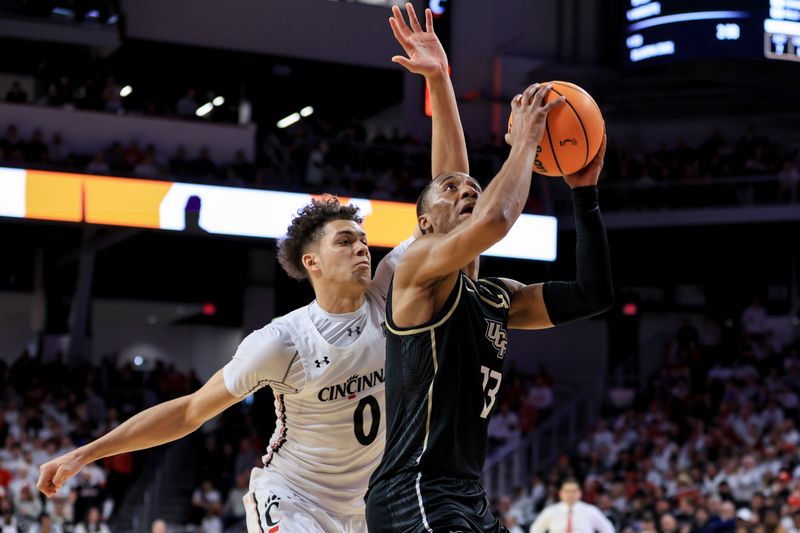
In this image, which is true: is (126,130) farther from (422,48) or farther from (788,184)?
(422,48)

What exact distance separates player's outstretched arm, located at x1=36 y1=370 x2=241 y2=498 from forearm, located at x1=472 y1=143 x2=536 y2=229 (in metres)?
1.56

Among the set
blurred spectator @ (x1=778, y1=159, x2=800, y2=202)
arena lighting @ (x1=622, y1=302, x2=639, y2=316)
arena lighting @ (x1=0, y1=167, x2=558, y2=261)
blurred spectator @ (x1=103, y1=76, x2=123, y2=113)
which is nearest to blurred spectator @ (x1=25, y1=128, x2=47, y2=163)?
arena lighting @ (x1=0, y1=167, x2=558, y2=261)

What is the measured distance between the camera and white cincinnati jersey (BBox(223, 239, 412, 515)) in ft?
15.4

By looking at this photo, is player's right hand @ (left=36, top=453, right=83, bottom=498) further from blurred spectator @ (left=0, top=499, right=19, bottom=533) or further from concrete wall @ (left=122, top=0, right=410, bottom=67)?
concrete wall @ (left=122, top=0, right=410, bottom=67)

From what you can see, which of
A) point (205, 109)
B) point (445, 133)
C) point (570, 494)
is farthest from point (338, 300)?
point (205, 109)

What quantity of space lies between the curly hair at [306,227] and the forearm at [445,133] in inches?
20.3

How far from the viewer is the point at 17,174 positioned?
1738cm

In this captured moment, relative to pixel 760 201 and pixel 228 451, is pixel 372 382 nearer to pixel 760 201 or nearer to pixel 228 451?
pixel 228 451

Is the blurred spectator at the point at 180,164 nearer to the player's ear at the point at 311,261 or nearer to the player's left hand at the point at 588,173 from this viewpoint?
the player's ear at the point at 311,261

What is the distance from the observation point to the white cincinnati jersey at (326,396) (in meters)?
4.69

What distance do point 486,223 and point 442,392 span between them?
60 centimetres

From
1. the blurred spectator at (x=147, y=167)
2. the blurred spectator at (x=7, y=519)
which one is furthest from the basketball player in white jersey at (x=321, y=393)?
the blurred spectator at (x=147, y=167)

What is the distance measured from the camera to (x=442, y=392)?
3787mm

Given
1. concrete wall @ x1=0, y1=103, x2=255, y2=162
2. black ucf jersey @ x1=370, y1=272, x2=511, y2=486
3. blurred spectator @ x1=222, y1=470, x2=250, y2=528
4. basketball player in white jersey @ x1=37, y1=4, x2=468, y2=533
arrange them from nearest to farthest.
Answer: black ucf jersey @ x1=370, y1=272, x2=511, y2=486 → basketball player in white jersey @ x1=37, y1=4, x2=468, y2=533 → blurred spectator @ x1=222, y1=470, x2=250, y2=528 → concrete wall @ x1=0, y1=103, x2=255, y2=162
